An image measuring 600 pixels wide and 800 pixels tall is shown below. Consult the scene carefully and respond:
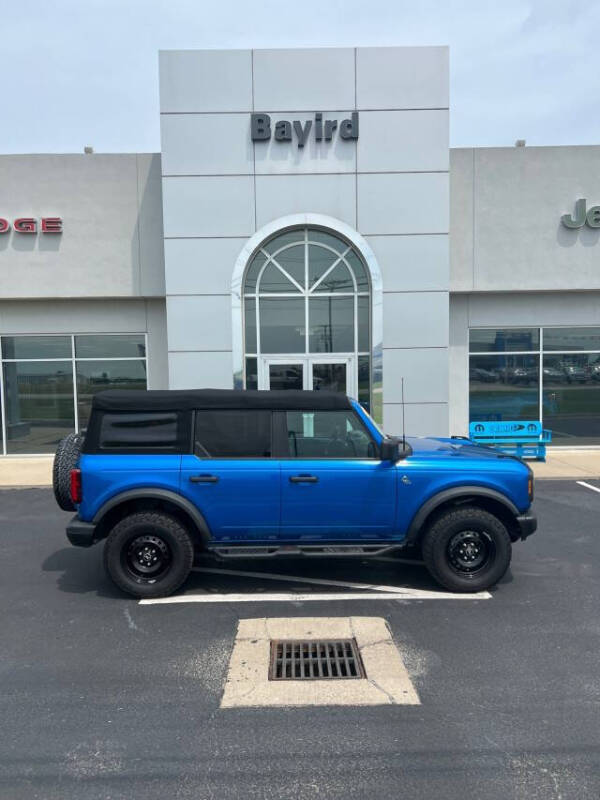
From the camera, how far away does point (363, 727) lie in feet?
10.3

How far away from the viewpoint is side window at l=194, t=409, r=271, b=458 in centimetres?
504

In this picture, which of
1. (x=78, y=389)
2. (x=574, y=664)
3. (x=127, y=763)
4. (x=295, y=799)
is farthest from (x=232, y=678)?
(x=78, y=389)

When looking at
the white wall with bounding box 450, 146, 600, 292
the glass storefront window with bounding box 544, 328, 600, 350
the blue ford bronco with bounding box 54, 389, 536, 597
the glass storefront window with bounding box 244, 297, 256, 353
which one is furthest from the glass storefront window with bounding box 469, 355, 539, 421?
the blue ford bronco with bounding box 54, 389, 536, 597

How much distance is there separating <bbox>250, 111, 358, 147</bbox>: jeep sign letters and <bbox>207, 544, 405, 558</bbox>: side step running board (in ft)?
31.1

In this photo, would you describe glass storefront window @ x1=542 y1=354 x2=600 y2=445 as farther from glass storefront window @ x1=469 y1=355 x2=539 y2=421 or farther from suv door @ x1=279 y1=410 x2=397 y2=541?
suv door @ x1=279 y1=410 x2=397 y2=541

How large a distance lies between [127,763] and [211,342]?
32.2ft

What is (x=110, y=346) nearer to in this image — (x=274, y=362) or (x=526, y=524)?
(x=274, y=362)

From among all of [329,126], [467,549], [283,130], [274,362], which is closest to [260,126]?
[283,130]

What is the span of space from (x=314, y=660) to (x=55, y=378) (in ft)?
39.4

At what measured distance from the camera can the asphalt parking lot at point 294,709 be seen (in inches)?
108

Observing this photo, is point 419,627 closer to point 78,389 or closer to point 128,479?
point 128,479

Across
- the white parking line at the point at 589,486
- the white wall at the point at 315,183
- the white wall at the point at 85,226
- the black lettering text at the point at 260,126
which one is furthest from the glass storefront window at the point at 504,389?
the white wall at the point at 85,226

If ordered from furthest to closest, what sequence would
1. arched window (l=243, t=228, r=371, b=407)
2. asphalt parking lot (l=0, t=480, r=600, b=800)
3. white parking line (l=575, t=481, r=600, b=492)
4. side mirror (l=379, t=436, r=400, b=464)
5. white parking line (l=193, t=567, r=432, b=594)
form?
arched window (l=243, t=228, r=371, b=407), white parking line (l=575, t=481, r=600, b=492), white parking line (l=193, t=567, r=432, b=594), side mirror (l=379, t=436, r=400, b=464), asphalt parking lot (l=0, t=480, r=600, b=800)

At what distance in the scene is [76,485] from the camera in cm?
489
